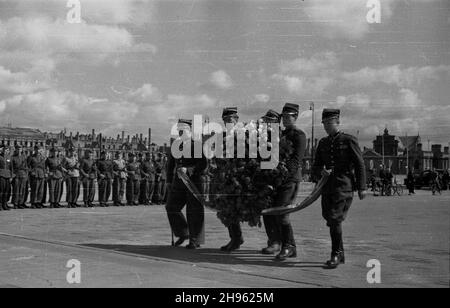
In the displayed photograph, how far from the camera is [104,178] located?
20219mm

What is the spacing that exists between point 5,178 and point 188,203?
951 cm

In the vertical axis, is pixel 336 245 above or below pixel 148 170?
below

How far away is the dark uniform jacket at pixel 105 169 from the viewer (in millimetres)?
20234

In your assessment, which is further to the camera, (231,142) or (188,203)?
(188,203)

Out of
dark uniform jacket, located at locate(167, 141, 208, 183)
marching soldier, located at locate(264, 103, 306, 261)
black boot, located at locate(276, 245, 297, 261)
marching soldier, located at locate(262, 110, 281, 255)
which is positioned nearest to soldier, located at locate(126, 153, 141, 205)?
dark uniform jacket, located at locate(167, 141, 208, 183)

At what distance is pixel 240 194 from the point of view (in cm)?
846

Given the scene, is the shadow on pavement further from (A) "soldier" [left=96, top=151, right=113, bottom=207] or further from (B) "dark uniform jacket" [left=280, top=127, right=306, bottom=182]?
(A) "soldier" [left=96, top=151, right=113, bottom=207]

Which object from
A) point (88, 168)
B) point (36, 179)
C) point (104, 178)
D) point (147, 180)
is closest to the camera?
point (36, 179)

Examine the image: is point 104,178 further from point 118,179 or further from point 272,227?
point 272,227

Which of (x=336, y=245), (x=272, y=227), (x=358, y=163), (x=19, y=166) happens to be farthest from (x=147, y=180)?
(x=358, y=163)

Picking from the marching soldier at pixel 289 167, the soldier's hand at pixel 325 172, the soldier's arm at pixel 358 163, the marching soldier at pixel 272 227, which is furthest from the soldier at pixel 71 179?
the soldier's arm at pixel 358 163

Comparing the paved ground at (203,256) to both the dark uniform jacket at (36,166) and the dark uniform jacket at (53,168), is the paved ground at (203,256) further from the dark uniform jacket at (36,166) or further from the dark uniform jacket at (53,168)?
the dark uniform jacket at (53,168)

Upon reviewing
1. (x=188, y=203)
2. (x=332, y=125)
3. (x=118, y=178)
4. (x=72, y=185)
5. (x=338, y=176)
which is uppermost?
(x=332, y=125)

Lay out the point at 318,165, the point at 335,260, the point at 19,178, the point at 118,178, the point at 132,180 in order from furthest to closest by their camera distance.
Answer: the point at 132,180
the point at 118,178
the point at 19,178
the point at 318,165
the point at 335,260
